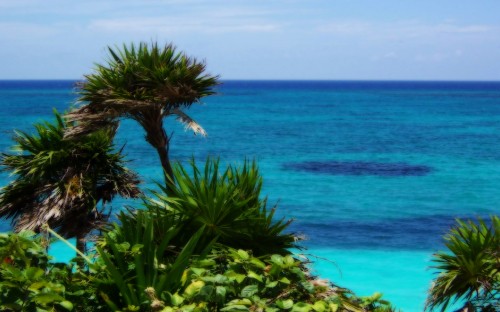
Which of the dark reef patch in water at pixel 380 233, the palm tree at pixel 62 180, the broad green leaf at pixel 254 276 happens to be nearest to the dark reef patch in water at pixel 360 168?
the dark reef patch in water at pixel 380 233

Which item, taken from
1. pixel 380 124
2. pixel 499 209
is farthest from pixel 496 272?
pixel 380 124

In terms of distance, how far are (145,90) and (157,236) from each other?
4.95m

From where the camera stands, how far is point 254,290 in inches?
157

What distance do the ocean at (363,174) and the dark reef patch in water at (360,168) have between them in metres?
0.06

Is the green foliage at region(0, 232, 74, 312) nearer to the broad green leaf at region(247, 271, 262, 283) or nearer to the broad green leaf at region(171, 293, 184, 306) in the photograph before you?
the broad green leaf at region(171, 293, 184, 306)

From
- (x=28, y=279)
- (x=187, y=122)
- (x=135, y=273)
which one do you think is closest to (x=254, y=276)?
(x=135, y=273)

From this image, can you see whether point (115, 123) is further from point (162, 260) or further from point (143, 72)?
point (162, 260)

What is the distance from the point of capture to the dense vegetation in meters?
3.93

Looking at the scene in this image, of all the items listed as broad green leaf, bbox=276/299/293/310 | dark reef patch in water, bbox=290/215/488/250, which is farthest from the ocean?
broad green leaf, bbox=276/299/293/310

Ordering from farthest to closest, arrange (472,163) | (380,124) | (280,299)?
1. (380,124)
2. (472,163)
3. (280,299)

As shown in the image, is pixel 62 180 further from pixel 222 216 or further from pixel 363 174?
pixel 363 174

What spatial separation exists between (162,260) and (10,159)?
268 inches

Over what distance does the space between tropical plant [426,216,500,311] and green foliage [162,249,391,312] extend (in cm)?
385

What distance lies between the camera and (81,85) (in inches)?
393
